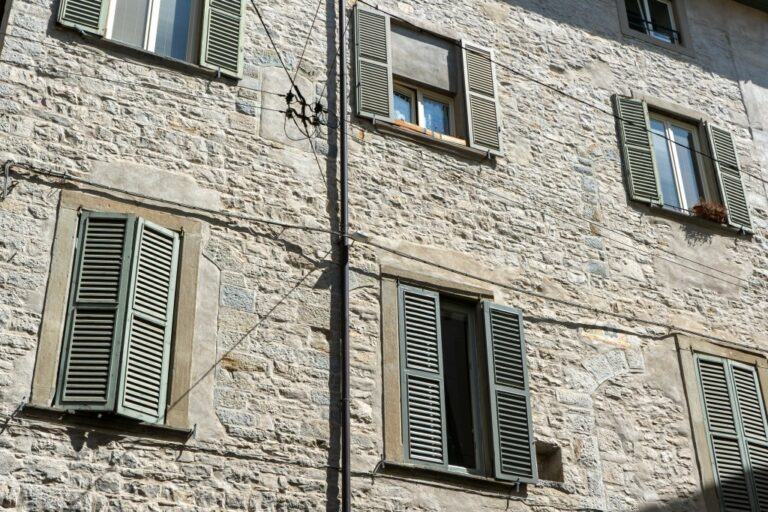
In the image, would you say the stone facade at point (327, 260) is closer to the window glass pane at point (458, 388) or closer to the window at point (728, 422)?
the window at point (728, 422)

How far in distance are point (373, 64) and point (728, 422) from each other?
15.4 feet

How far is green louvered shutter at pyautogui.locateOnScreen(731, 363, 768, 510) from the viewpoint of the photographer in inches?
413

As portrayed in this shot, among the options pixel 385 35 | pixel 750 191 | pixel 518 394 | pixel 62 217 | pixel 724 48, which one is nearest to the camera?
pixel 62 217

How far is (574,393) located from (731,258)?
9.67ft

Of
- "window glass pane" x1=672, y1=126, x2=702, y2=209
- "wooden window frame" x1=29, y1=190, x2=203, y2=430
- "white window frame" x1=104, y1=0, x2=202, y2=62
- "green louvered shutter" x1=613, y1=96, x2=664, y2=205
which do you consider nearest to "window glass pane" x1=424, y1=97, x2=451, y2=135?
"green louvered shutter" x1=613, y1=96, x2=664, y2=205

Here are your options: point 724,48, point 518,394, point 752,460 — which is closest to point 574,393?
point 518,394

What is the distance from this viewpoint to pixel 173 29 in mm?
10297

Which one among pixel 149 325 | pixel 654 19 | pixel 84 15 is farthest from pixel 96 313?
pixel 654 19

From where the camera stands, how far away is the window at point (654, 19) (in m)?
13.6

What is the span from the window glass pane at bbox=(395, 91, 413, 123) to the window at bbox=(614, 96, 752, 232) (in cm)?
237

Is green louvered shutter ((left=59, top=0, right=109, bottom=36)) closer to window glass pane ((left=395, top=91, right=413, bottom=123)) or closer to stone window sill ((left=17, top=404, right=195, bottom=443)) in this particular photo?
window glass pane ((left=395, top=91, right=413, bottom=123))

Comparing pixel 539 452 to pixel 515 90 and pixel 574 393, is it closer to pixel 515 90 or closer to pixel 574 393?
pixel 574 393

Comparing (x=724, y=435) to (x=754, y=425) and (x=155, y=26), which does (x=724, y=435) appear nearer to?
(x=754, y=425)

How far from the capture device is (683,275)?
37.6ft
